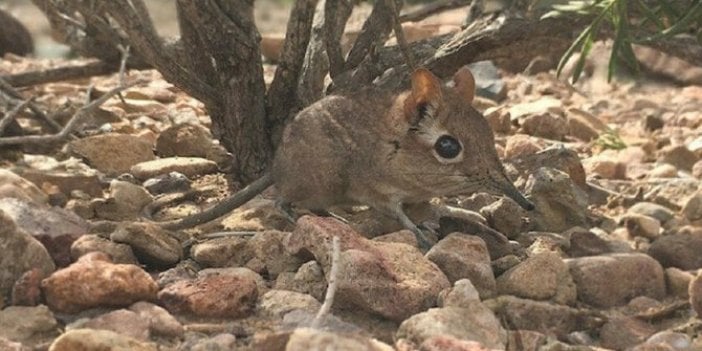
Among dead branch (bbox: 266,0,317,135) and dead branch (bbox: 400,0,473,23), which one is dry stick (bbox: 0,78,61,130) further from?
dead branch (bbox: 400,0,473,23)

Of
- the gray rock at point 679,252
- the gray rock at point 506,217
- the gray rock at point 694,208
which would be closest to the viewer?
the gray rock at point 679,252

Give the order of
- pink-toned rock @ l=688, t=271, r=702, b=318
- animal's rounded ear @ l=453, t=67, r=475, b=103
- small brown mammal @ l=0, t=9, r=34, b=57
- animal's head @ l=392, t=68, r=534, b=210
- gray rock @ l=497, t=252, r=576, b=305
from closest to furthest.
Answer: pink-toned rock @ l=688, t=271, r=702, b=318 < gray rock @ l=497, t=252, r=576, b=305 < animal's head @ l=392, t=68, r=534, b=210 < animal's rounded ear @ l=453, t=67, r=475, b=103 < small brown mammal @ l=0, t=9, r=34, b=57

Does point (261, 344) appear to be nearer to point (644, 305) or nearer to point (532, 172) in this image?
point (644, 305)

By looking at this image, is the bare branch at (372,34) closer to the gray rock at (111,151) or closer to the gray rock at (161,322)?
the gray rock at (111,151)

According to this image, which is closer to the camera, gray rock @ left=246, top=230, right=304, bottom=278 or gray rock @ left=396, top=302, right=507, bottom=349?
gray rock @ left=396, top=302, right=507, bottom=349

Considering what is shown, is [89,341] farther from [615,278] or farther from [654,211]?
[654,211]

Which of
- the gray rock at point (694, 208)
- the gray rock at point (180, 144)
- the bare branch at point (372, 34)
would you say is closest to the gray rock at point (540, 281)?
the gray rock at point (694, 208)

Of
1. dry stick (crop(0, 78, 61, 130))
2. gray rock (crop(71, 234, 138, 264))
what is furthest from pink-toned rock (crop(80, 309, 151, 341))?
dry stick (crop(0, 78, 61, 130))
